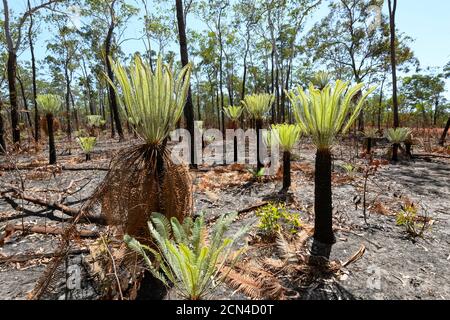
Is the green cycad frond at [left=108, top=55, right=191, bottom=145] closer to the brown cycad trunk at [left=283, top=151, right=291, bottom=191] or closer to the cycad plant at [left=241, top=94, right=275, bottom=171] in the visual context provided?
the brown cycad trunk at [left=283, top=151, right=291, bottom=191]

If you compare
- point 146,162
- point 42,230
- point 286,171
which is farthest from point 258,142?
point 42,230

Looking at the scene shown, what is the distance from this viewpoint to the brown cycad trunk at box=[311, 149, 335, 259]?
9.87ft

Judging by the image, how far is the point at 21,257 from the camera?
9.30 ft

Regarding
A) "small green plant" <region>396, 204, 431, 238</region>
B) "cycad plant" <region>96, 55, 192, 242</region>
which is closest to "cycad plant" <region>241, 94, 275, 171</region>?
"small green plant" <region>396, 204, 431, 238</region>

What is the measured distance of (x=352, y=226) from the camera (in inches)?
149

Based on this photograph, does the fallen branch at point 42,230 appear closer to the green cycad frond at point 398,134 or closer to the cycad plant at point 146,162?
the cycad plant at point 146,162

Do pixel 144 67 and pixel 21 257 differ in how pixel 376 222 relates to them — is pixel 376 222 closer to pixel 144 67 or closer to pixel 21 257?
pixel 144 67

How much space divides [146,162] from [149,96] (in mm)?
633

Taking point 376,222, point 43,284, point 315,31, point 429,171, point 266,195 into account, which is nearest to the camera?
point 43,284

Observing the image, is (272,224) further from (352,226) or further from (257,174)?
(257,174)

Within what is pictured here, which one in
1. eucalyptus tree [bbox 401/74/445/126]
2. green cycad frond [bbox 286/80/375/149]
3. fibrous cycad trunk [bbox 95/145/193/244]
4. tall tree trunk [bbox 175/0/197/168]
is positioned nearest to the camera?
fibrous cycad trunk [bbox 95/145/193/244]

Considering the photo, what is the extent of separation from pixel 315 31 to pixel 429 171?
18860 mm

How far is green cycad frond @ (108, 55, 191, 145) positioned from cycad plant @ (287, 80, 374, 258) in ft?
4.92
